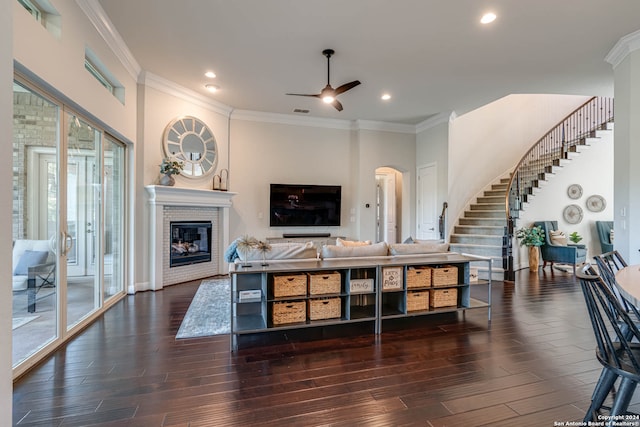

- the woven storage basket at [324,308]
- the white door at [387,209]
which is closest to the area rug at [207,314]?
the woven storage basket at [324,308]

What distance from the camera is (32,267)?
9.06 ft

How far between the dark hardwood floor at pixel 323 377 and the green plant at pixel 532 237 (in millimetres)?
3436

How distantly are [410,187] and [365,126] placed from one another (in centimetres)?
195

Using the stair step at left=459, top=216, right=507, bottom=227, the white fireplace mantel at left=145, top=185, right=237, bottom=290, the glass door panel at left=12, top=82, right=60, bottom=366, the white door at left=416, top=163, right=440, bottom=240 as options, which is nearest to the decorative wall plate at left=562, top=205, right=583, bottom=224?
the stair step at left=459, top=216, right=507, bottom=227

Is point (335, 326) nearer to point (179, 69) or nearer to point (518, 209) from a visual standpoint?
point (179, 69)

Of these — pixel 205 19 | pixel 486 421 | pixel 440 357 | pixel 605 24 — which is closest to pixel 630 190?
pixel 605 24

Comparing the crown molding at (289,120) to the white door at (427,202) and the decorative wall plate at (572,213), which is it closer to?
the white door at (427,202)

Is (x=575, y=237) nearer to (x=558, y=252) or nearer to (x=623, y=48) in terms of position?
(x=558, y=252)

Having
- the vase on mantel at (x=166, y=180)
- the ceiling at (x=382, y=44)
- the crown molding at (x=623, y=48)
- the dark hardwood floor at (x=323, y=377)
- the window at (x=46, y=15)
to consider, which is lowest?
the dark hardwood floor at (x=323, y=377)

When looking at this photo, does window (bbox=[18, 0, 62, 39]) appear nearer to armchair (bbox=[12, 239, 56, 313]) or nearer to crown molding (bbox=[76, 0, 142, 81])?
crown molding (bbox=[76, 0, 142, 81])

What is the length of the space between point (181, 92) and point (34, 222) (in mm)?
3598

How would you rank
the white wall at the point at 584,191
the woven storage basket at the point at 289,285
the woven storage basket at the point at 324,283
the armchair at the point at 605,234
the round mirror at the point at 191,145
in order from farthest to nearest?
the white wall at the point at 584,191 → the armchair at the point at 605,234 → the round mirror at the point at 191,145 → the woven storage basket at the point at 324,283 → the woven storage basket at the point at 289,285

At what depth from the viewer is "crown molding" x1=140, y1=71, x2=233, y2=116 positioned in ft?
16.5

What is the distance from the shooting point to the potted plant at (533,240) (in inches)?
263
